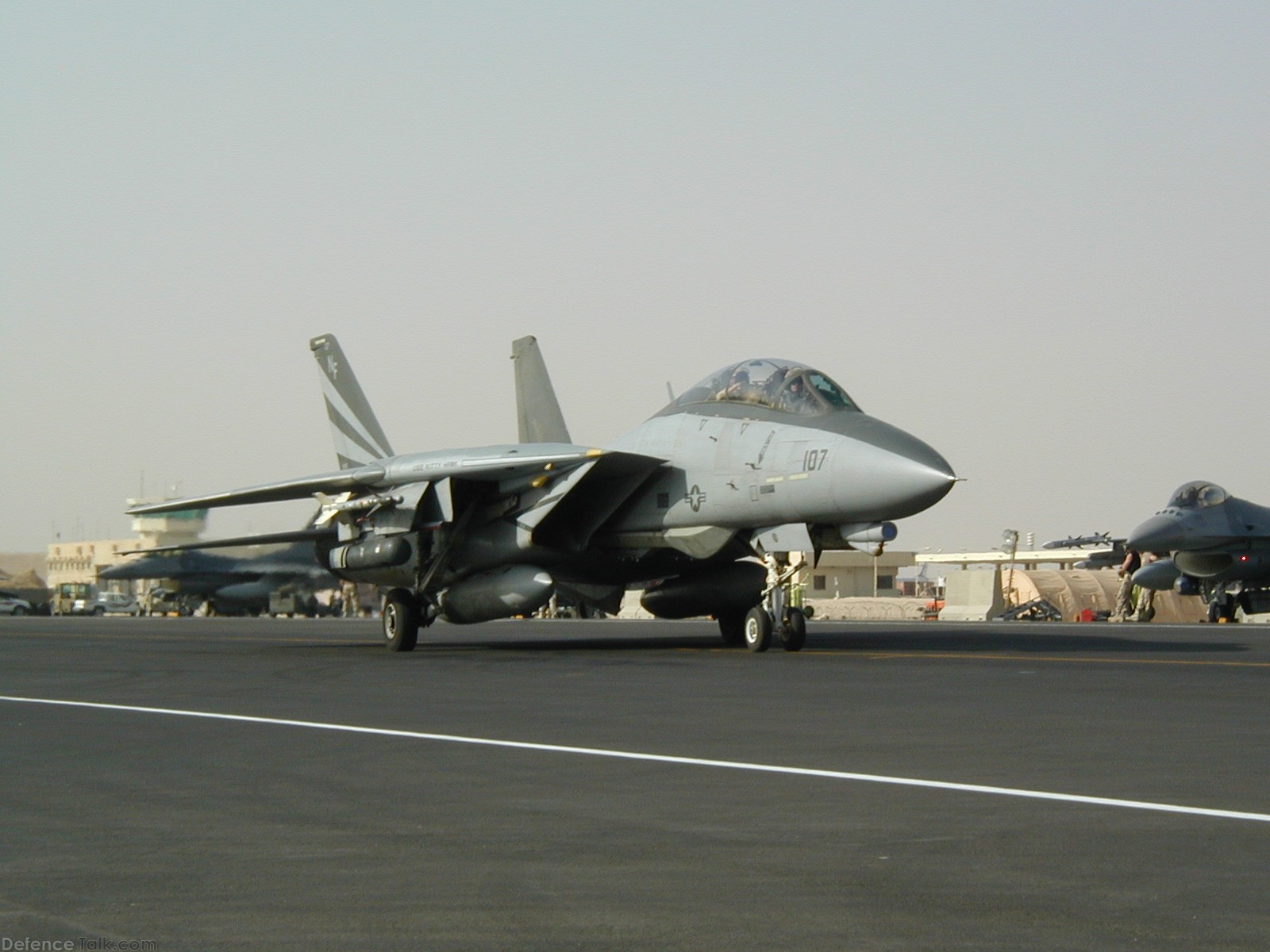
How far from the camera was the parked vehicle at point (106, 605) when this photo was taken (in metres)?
71.9

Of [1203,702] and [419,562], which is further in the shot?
Answer: [419,562]

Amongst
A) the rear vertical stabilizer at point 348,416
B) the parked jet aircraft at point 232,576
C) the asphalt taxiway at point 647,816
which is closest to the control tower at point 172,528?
the parked jet aircraft at point 232,576

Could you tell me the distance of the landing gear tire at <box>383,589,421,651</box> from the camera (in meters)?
19.5

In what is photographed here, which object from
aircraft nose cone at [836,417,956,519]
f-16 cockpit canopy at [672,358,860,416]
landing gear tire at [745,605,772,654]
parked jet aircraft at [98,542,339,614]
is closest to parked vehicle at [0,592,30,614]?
parked jet aircraft at [98,542,339,614]

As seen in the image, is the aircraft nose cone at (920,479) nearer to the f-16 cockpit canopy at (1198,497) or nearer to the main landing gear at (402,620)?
the main landing gear at (402,620)

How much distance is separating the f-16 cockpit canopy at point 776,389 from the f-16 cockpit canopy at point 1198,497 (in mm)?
13528

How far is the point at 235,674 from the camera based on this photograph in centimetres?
1434

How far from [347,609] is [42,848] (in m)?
53.3

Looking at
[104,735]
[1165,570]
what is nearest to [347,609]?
[1165,570]

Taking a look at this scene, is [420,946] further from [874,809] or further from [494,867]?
[874,809]

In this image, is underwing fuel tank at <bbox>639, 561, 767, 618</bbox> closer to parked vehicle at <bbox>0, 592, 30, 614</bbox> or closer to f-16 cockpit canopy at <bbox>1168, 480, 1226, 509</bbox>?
f-16 cockpit canopy at <bbox>1168, 480, 1226, 509</bbox>

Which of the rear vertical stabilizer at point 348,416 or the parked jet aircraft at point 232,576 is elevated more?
the rear vertical stabilizer at point 348,416

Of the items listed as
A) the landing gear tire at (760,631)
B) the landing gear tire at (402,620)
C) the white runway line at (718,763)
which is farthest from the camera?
the landing gear tire at (402,620)

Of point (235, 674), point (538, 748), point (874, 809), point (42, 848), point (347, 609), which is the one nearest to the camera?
point (42, 848)
